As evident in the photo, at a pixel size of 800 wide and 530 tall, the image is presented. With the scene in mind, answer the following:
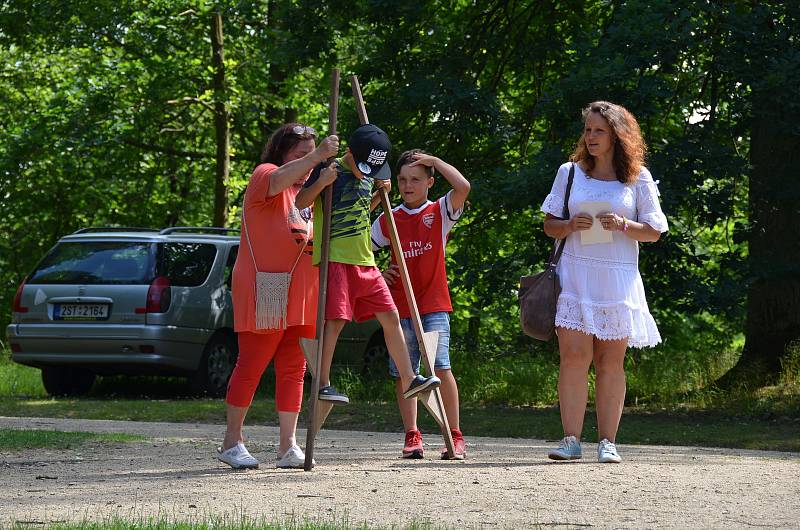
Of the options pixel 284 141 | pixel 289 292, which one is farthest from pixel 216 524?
pixel 284 141

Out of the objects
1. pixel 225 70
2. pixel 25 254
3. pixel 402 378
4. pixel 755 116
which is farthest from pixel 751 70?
pixel 25 254

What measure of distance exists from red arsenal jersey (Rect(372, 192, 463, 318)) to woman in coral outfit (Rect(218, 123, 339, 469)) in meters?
0.84

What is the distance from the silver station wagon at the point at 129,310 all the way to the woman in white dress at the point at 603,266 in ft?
23.9

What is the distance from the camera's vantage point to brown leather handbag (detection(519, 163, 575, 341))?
732 centimetres

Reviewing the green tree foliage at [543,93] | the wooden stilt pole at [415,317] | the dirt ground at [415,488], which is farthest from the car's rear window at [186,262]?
the wooden stilt pole at [415,317]

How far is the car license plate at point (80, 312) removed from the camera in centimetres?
1386

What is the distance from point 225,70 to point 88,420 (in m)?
13.0

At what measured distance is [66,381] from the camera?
14.8 metres

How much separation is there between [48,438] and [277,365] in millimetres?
2347

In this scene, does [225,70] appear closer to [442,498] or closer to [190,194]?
[190,194]

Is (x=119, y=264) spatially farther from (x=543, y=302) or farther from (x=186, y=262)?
(x=543, y=302)

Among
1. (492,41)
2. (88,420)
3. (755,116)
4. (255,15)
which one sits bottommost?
(88,420)

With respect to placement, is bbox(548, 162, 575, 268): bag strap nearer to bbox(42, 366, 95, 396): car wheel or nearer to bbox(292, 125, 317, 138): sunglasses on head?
bbox(292, 125, 317, 138): sunglasses on head

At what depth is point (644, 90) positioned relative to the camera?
1139 cm
